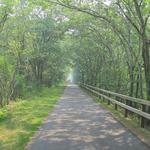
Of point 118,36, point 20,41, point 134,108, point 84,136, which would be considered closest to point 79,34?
point 20,41

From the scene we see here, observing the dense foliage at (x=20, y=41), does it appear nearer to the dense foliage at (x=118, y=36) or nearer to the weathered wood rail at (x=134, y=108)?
the dense foliage at (x=118, y=36)

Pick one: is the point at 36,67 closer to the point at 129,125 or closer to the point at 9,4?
the point at 9,4

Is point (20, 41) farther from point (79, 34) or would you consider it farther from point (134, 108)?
point (134, 108)

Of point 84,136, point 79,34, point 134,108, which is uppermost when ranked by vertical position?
point 79,34

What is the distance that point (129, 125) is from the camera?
37.9 ft

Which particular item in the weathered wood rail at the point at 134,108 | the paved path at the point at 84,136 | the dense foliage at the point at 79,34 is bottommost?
the paved path at the point at 84,136

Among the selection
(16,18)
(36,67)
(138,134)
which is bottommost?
(138,134)

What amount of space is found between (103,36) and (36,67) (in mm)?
13826

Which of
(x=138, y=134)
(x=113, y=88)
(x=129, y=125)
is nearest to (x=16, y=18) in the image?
(x=113, y=88)

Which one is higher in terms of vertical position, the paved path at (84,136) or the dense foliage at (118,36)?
the dense foliage at (118,36)

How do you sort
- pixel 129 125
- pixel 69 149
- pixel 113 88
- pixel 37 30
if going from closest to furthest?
pixel 69 149, pixel 129 125, pixel 113 88, pixel 37 30

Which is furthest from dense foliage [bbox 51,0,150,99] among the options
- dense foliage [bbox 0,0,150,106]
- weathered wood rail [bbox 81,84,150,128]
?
weathered wood rail [bbox 81,84,150,128]

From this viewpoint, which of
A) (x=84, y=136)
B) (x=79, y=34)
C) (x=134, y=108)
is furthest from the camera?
(x=79, y=34)

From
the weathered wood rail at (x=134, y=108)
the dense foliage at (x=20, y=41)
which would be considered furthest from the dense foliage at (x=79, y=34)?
→ the weathered wood rail at (x=134, y=108)
